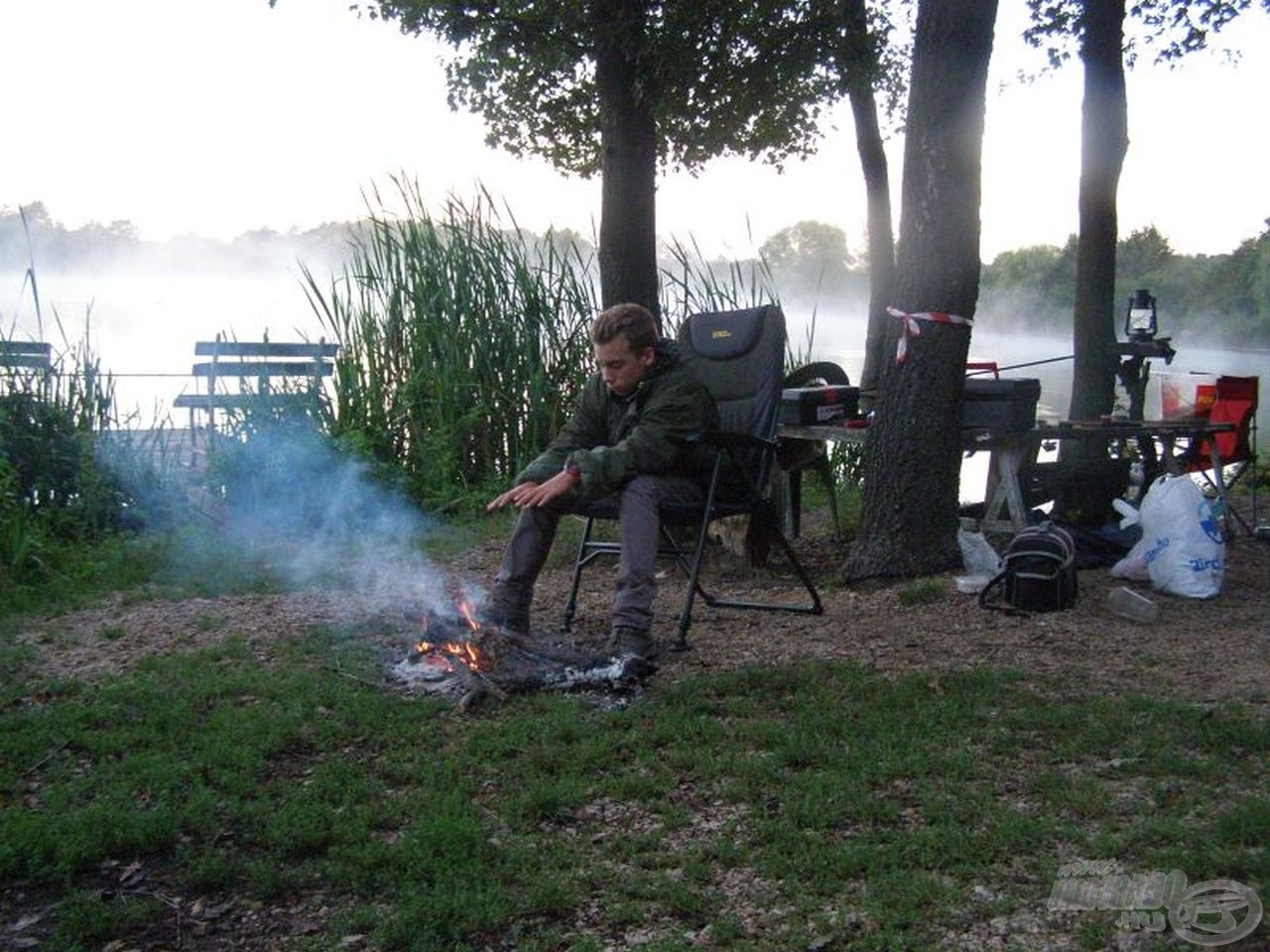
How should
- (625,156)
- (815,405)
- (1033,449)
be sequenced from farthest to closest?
(625,156), (1033,449), (815,405)

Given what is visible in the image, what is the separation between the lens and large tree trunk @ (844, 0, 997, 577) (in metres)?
5.68

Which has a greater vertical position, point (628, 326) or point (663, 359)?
point (628, 326)

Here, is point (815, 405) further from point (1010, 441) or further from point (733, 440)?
point (733, 440)

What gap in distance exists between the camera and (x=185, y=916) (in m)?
2.80

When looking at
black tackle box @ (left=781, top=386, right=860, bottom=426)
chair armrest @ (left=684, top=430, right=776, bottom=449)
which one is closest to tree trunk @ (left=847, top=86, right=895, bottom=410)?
black tackle box @ (left=781, top=386, right=860, bottom=426)

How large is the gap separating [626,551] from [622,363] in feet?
2.40

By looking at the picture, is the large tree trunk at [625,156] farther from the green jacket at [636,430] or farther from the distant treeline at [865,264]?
the green jacket at [636,430]

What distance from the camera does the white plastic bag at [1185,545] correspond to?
5.57m

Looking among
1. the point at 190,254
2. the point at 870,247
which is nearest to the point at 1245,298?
the point at 870,247

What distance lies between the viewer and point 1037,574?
17.0 feet

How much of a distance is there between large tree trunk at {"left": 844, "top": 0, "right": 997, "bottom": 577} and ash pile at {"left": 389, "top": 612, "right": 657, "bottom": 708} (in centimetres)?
181

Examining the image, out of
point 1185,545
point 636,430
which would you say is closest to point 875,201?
point 1185,545

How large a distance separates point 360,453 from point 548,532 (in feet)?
12.5

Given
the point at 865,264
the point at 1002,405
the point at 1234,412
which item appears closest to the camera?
the point at 1002,405
